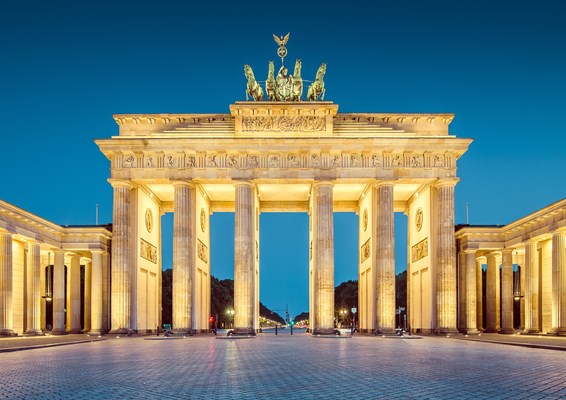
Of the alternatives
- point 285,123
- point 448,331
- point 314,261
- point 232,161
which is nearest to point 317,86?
point 285,123

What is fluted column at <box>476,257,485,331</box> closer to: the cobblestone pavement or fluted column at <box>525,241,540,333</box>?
fluted column at <box>525,241,540,333</box>

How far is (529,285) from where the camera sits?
158 feet

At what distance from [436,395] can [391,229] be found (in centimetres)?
3660

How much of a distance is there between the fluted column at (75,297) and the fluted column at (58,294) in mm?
1728

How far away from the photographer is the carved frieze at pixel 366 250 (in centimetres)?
5286

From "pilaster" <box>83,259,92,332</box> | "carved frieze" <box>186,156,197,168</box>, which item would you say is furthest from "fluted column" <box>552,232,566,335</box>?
"pilaster" <box>83,259,92,332</box>

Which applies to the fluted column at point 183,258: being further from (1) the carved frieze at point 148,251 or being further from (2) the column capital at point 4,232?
(2) the column capital at point 4,232

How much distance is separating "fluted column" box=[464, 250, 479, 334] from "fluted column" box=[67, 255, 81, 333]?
33584 millimetres

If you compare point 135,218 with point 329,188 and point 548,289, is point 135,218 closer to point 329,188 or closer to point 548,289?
point 329,188

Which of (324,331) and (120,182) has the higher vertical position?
(120,182)

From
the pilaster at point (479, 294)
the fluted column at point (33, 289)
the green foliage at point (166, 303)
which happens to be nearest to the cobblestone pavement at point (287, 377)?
the fluted column at point (33, 289)

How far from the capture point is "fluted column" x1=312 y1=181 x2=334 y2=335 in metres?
47.1

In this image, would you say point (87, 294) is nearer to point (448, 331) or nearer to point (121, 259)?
point (121, 259)

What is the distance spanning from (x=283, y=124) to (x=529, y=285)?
23.5 meters
